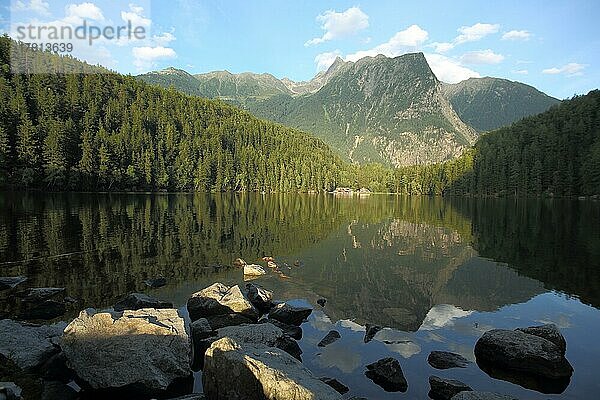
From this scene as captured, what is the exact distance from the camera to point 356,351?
16.0 m

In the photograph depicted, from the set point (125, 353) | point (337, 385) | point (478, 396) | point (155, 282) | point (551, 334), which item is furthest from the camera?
point (155, 282)

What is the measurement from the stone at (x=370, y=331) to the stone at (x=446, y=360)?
9.97 ft

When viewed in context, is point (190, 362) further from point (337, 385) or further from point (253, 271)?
point (253, 271)

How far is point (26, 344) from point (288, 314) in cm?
1138

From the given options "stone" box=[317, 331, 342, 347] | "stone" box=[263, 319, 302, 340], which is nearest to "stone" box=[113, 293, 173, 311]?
"stone" box=[263, 319, 302, 340]

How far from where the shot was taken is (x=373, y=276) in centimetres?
2942

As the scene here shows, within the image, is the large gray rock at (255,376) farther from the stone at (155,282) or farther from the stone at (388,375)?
the stone at (155,282)

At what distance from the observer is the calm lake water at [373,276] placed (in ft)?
52.1

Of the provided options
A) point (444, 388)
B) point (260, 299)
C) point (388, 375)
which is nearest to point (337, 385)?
point (388, 375)

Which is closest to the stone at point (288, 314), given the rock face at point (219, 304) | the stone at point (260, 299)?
the stone at point (260, 299)

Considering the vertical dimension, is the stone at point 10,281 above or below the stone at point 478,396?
below

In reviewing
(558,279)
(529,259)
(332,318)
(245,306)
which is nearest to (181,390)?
(245,306)

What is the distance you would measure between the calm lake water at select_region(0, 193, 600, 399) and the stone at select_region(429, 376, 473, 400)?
0.54 metres

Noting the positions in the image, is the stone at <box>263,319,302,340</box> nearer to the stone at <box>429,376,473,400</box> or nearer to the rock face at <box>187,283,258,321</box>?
the rock face at <box>187,283,258,321</box>
